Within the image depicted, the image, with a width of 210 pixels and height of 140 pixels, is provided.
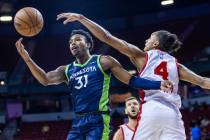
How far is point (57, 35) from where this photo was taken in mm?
20031

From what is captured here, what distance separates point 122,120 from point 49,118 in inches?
175

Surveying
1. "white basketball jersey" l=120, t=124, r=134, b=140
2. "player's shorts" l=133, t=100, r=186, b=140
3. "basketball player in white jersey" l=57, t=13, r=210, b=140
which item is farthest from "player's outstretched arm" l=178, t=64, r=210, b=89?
"white basketball jersey" l=120, t=124, r=134, b=140

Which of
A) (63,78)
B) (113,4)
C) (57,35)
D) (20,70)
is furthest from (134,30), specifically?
(63,78)

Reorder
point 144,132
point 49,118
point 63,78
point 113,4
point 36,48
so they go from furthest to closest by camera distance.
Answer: point 49,118, point 36,48, point 113,4, point 63,78, point 144,132

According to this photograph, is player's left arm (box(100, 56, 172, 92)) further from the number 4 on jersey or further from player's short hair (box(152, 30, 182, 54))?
player's short hair (box(152, 30, 182, 54))

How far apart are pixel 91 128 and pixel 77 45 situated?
87 centimetres

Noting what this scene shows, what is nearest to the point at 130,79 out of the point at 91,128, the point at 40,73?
the point at 91,128

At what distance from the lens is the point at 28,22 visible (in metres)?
5.07

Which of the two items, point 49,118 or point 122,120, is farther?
point 49,118

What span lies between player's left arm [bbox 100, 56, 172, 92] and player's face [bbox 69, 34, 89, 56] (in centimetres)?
22

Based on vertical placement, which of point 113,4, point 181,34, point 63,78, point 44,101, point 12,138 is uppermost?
point 113,4

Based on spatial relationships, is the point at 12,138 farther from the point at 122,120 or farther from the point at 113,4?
the point at 113,4

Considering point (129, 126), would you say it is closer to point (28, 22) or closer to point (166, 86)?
point (166, 86)

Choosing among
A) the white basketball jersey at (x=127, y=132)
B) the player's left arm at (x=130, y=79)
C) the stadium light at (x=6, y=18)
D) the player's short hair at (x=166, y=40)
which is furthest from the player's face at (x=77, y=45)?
the stadium light at (x=6, y=18)
